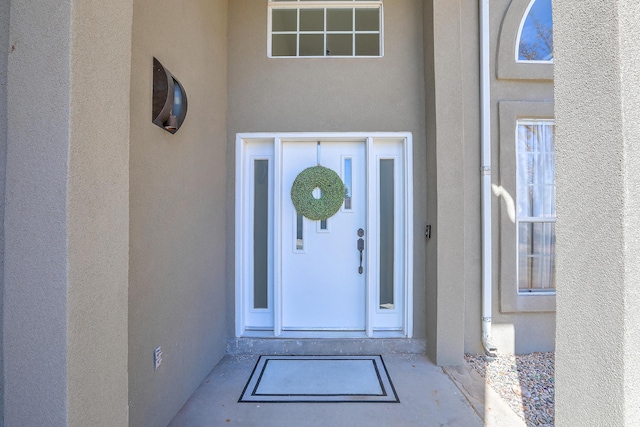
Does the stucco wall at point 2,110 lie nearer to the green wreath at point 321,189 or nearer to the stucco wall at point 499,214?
the green wreath at point 321,189

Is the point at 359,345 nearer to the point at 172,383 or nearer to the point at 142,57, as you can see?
the point at 172,383

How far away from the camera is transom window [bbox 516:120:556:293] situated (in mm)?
3182

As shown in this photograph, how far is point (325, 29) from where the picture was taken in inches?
128

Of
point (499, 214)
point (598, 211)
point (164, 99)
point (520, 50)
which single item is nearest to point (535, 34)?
point (520, 50)

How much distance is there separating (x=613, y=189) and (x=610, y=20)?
0.45 m

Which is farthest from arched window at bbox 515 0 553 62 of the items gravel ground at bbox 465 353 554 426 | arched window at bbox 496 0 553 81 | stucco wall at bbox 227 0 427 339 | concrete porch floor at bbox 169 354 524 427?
concrete porch floor at bbox 169 354 524 427

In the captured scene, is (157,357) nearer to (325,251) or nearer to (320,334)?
(320,334)

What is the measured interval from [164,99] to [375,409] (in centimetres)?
266

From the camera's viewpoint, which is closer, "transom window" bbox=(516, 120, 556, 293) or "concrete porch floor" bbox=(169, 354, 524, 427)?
"concrete porch floor" bbox=(169, 354, 524, 427)

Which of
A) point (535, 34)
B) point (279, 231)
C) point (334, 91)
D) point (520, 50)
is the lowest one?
point (279, 231)

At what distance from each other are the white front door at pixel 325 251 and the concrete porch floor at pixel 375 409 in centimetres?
82

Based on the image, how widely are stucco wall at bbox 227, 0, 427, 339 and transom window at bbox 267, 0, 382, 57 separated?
112 mm

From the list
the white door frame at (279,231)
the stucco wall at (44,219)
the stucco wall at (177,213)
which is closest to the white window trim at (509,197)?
the white door frame at (279,231)

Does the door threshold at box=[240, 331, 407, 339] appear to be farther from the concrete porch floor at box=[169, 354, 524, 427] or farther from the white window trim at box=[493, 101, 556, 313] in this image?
the white window trim at box=[493, 101, 556, 313]
